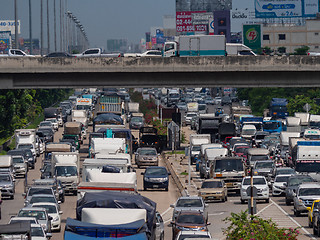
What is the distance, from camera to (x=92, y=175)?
3338cm

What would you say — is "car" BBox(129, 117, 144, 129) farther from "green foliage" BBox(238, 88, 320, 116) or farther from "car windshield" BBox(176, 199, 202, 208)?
"car windshield" BBox(176, 199, 202, 208)

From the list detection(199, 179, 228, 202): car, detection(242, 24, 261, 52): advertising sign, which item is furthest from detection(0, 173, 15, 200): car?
detection(242, 24, 261, 52): advertising sign

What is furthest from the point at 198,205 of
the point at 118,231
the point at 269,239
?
the point at 118,231

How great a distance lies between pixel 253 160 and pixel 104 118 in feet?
62.7

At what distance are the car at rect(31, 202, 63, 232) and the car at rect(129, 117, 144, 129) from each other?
170 feet

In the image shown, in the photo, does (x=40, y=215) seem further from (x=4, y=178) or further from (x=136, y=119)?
(x=136, y=119)

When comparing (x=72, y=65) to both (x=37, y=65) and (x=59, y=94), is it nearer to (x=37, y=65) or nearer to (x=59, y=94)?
(x=37, y=65)

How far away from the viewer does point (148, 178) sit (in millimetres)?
47656

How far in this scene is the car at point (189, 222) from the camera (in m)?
29.7

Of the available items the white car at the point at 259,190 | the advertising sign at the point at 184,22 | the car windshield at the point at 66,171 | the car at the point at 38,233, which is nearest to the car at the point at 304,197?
the white car at the point at 259,190

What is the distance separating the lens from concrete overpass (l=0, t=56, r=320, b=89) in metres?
50.7

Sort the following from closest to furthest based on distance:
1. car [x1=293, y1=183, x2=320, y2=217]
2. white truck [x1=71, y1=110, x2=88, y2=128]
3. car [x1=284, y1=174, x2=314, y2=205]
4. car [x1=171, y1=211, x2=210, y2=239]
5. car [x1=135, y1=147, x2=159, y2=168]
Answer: car [x1=171, y1=211, x2=210, y2=239] < car [x1=293, y1=183, x2=320, y2=217] < car [x1=284, y1=174, x2=314, y2=205] < car [x1=135, y1=147, x2=159, y2=168] < white truck [x1=71, y1=110, x2=88, y2=128]

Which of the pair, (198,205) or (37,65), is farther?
(37,65)

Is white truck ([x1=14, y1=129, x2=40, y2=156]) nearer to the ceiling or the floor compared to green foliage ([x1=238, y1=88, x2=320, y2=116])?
nearer to the floor
